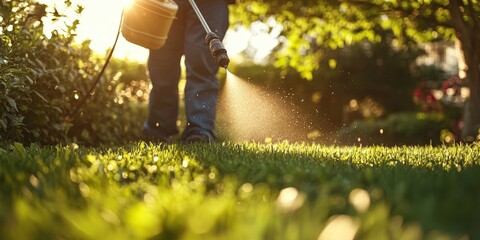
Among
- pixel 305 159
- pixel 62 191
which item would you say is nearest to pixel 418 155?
pixel 305 159

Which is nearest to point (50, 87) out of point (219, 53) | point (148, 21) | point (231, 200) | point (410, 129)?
point (148, 21)

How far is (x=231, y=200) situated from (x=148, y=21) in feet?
10.5

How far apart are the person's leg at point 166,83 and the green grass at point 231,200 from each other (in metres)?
2.29

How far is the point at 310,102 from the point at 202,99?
11411 mm

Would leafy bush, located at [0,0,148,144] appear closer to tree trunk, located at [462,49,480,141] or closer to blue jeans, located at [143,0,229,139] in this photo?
blue jeans, located at [143,0,229,139]

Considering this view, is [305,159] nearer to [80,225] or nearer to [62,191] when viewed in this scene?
[62,191]

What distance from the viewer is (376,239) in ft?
3.91

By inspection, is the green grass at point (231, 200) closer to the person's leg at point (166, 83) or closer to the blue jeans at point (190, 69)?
the blue jeans at point (190, 69)

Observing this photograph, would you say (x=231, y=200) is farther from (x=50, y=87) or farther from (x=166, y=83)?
(x=166, y=83)

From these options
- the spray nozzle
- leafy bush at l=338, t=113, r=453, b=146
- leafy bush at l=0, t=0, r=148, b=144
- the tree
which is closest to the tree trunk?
the tree

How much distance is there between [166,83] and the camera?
5.19 meters

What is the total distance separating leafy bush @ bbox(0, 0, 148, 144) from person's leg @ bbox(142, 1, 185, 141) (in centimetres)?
55

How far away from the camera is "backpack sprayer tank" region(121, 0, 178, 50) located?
4.43 meters

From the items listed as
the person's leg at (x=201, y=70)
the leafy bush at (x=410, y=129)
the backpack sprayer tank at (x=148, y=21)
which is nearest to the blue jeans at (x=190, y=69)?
the person's leg at (x=201, y=70)
